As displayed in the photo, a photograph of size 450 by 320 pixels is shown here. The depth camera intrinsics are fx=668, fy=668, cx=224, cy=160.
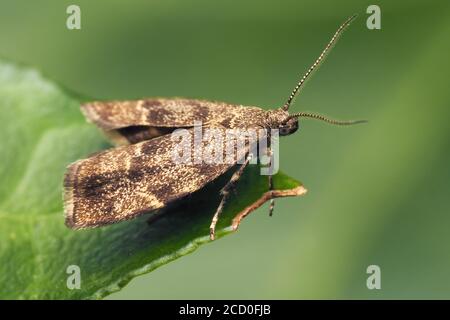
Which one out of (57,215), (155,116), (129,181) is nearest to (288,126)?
(155,116)

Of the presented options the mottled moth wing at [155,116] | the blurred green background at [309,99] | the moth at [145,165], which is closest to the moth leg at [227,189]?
the moth at [145,165]

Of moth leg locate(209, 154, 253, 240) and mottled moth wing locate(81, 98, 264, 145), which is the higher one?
mottled moth wing locate(81, 98, 264, 145)

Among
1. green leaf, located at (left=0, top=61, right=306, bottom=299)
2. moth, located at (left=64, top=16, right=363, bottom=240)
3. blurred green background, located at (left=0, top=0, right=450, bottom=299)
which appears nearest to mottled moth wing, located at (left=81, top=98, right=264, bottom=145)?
moth, located at (left=64, top=16, right=363, bottom=240)

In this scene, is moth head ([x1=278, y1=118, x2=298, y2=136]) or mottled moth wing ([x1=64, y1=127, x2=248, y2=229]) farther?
moth head ([x1=278, y1=118, x2=298, y2=136])

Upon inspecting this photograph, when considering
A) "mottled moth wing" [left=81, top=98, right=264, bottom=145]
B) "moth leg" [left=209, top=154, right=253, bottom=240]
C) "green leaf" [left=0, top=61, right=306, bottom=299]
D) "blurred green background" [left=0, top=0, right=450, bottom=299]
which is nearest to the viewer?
"green leaf" [left=0, top=61, right=306, bottom=299]

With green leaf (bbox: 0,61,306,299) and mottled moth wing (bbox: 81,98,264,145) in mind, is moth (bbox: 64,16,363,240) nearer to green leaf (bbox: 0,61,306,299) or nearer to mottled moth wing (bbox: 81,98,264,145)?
mottled moth wing (bbox: 81,98,264,145)

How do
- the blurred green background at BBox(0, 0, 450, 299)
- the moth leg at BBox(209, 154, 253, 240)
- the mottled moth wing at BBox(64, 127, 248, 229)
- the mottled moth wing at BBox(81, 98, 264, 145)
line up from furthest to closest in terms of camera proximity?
the blurred green background at BBox(0, 0, 450, 299)
the mottled moth wing at BBox(81, 98, 264, 145)
the mottled moth wing at BBox(64, 127, 248, 229)
the moth leg at BBox(209, 154, 253, 240)
